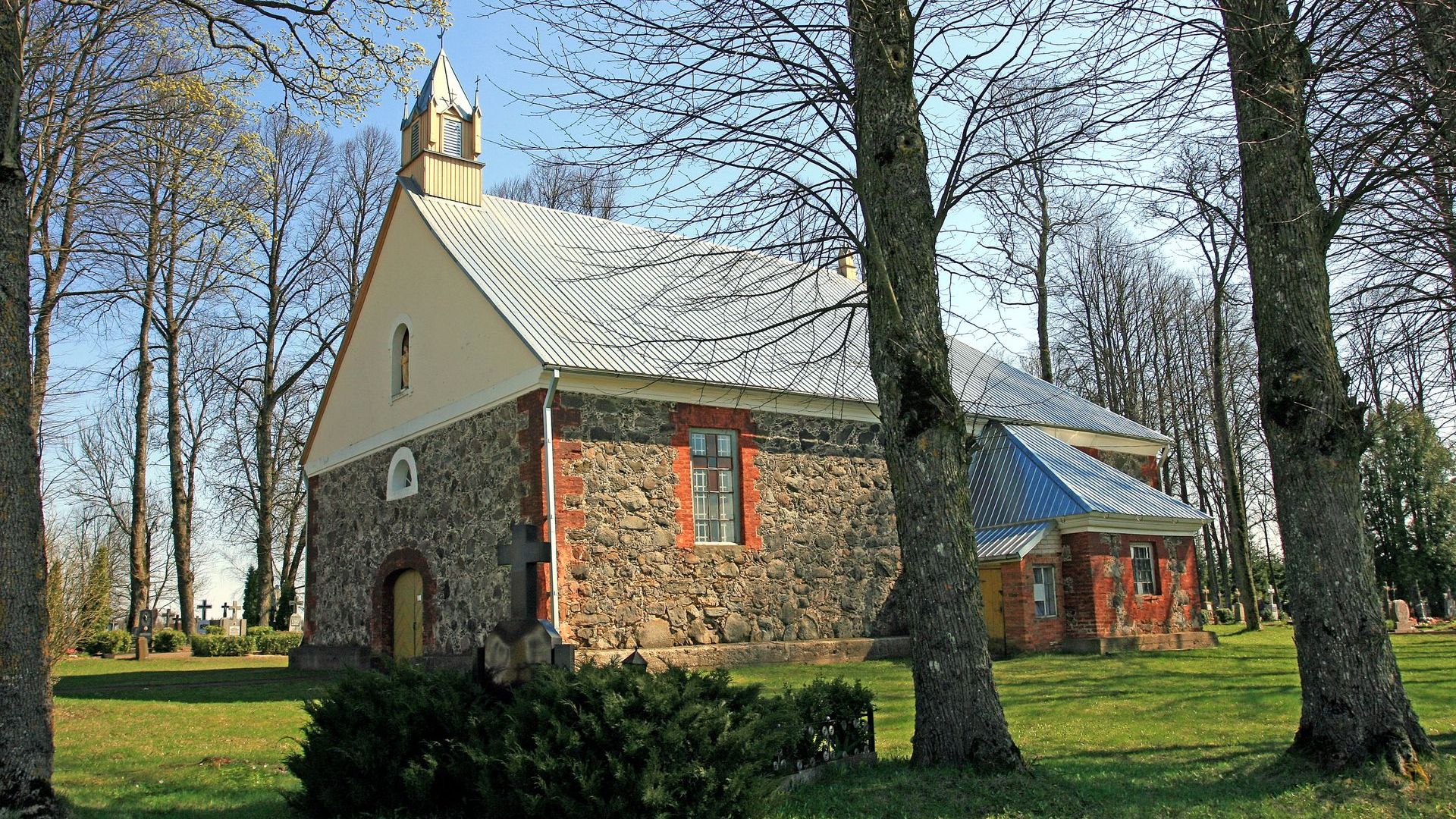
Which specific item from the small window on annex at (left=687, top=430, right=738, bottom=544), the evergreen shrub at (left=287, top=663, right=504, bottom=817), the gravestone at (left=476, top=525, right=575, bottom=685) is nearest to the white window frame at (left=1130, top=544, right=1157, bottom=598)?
the small window on annex at (left=687, top=430, right=738, bottom=544)

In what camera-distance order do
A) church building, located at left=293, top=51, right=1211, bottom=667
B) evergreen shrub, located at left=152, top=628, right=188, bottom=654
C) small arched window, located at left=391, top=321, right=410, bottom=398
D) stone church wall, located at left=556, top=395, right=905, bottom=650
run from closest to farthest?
stone church wall, located at left=556, top=395, right=905, bottom=650 → church building, located at left=293, top=51, right=1211, bottom=667 → small arched window, located at left=391, top=321, right=410, bottom=398 → evergreen shrub, located at left=152, top=628, right=188, bottom=654

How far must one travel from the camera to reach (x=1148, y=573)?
18.7 m

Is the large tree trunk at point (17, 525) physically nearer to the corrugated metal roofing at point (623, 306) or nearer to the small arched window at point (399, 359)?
the corrugated metal roofing at point (623, 306)

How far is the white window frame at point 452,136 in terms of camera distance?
17.9 m

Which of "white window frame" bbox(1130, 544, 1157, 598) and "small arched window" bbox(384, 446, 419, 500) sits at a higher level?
"small arched window" bbox(384, 446, 419, 500)

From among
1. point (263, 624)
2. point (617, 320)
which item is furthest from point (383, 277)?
point (263, 624)

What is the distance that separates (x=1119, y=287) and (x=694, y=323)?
2245 cm

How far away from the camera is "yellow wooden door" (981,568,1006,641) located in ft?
57.6

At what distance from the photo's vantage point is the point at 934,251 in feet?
23.7

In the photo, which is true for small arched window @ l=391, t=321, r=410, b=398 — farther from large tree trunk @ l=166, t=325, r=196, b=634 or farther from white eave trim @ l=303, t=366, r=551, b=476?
large tree trunk @ l=166, t=325, r=196, b=634

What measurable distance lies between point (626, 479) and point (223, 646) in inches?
645

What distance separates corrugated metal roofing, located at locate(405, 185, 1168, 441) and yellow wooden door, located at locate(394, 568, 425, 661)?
5048 millimetres

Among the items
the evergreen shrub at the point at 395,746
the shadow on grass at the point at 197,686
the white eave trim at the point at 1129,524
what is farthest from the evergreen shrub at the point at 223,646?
the evergreen shrub at the point at 395,746

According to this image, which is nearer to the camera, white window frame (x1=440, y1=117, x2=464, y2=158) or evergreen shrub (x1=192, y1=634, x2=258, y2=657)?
white window frame (x1=440, y1=117, x2=464, y2=158)
